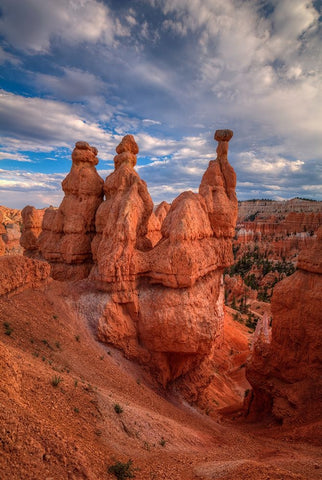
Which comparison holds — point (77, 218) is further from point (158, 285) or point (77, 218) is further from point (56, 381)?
point (56, 381)

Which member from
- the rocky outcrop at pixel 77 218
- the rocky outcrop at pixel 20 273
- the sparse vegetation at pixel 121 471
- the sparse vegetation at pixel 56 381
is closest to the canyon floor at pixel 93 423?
the sparse vegetation at pixel 56 381

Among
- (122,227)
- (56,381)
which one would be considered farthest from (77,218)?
(56,381)

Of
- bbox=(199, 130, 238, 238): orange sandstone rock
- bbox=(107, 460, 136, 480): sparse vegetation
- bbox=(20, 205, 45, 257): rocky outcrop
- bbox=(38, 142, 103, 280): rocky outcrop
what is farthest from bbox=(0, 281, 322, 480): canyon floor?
bbox=(199, 130, 238, 238): orange sandstone rock

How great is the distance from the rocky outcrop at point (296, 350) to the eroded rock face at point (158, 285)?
358 cm

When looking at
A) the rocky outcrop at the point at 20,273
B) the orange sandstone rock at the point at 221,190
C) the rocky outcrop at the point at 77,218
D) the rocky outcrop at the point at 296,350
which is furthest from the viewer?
the rocky outcrop at the point at 77,218

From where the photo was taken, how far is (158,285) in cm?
1430

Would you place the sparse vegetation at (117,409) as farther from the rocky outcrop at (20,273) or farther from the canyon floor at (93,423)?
the rocky outcrop at (20,273)

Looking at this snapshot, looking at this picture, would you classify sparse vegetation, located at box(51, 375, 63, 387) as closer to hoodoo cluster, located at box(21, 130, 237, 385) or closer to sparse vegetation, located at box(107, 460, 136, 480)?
sparse vegetation, located at box(107, 460, 136, 480)

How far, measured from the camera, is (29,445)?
4258 mm

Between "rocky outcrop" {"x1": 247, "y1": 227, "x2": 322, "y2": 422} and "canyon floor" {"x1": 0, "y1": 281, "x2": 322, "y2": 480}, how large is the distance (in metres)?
1.15

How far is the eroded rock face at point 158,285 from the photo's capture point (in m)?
13.4

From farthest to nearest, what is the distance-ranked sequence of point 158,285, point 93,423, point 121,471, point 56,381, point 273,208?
point 273,208
point 158,285
point 56,381
point 93,423
point 121,471

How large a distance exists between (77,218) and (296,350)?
14343 millimetres

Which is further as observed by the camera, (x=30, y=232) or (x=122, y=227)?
(x=30, y=232)
